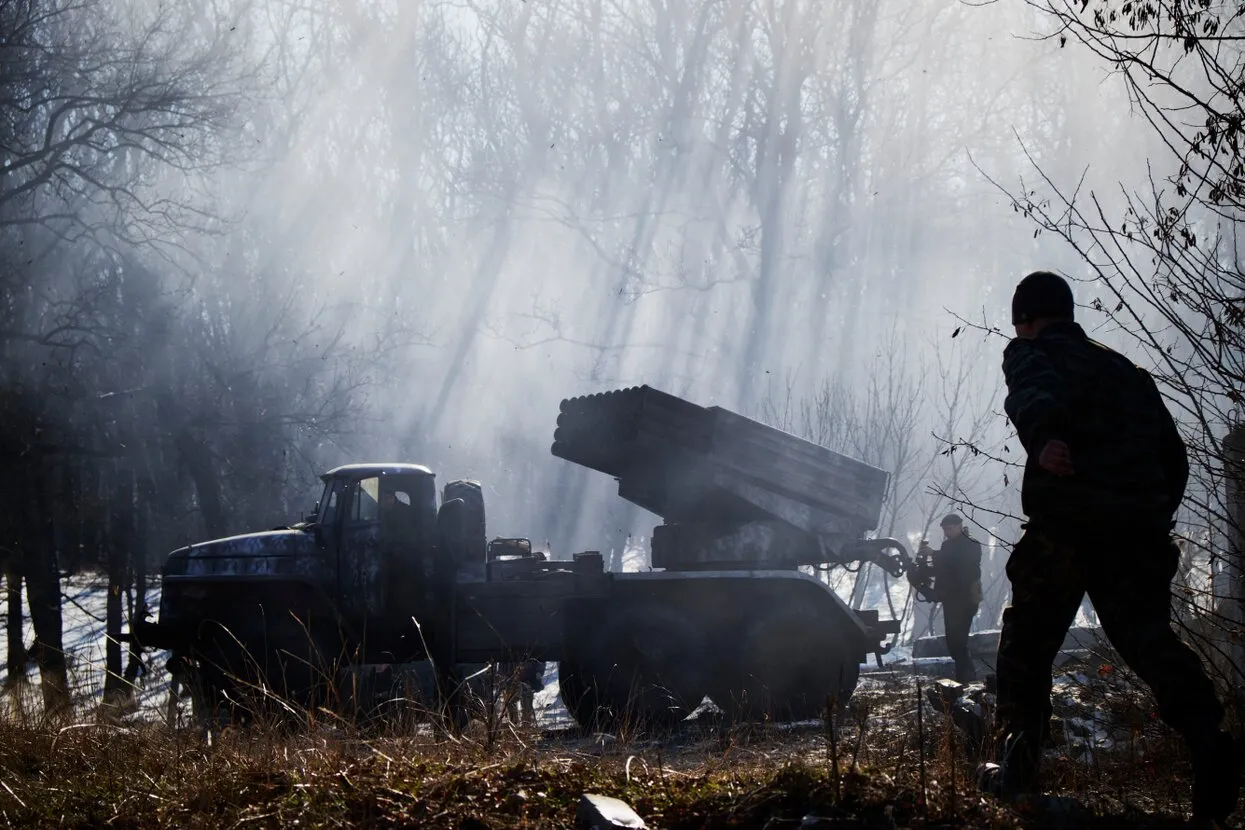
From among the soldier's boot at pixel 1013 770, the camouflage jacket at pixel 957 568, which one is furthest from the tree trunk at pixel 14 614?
the soldier's boot at pixel 1013 770

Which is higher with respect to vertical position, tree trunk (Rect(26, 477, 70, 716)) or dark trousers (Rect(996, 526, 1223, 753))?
dark trousers (Rect(996, 526, 1223, 753))

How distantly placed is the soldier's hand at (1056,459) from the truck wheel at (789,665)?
688 cm

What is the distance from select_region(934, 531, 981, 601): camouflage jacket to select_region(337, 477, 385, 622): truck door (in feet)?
18.9

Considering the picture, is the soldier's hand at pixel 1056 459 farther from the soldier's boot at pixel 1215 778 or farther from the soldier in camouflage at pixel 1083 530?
the soldier's boot at pixel 1215 778

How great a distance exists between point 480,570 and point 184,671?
9.23 feet

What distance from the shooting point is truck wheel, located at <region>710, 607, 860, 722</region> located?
10555 millimetres

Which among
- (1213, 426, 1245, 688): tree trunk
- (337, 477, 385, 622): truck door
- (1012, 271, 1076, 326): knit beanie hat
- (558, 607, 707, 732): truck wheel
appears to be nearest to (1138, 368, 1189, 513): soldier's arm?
(1012, 271, 1076, 326): knit beanie hat

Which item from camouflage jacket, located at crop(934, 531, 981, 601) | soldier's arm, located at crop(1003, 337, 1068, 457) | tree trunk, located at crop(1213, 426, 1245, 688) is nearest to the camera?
soldier's arm, located at crop(1003, 337, 1068, 457)

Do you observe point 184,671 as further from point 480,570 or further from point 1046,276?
point 1046,276

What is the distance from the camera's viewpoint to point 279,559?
11.4 m

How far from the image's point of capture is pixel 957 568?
40.9 ft

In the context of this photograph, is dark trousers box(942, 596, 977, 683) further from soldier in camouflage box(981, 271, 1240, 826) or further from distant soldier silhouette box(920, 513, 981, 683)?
soldier in camouflage box(981, 271, 1240, 826)

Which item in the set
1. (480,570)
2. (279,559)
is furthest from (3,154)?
(480,570)

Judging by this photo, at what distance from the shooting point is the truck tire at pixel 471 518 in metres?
11.5
